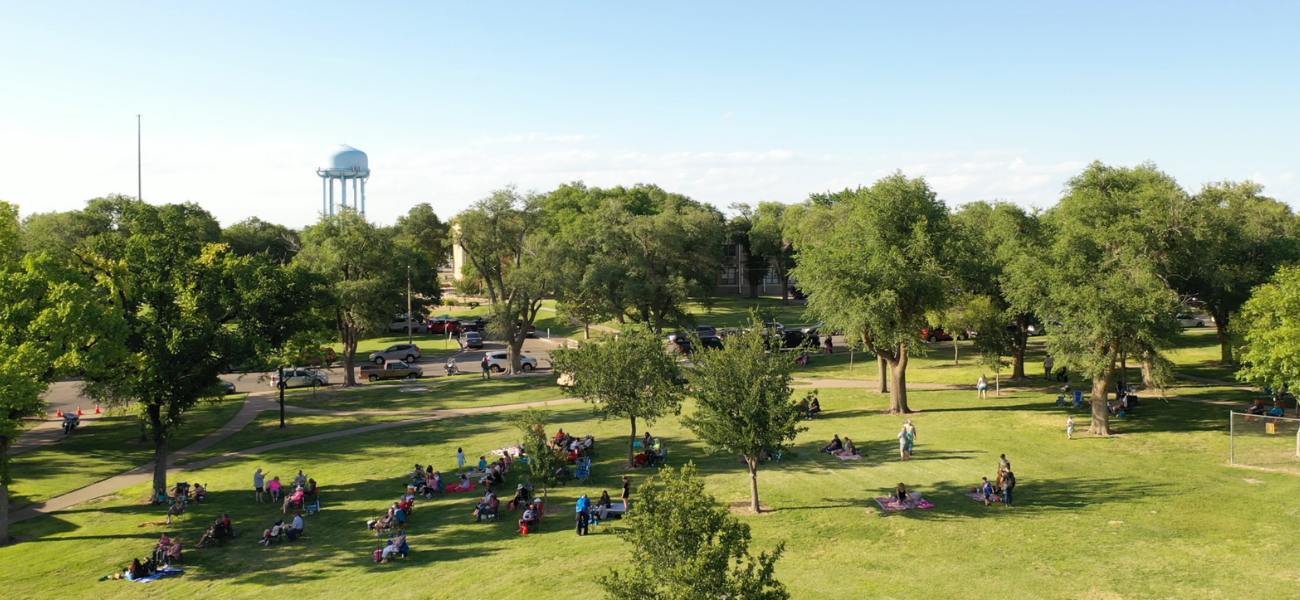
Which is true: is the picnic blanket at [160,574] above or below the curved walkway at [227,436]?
below

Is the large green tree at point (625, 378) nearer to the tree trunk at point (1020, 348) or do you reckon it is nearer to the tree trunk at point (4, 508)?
the tree trunk at point (4, 508)

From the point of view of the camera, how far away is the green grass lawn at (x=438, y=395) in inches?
1852

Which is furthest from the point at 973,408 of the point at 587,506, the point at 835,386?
the point at 587,506

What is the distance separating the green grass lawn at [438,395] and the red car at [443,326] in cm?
2475

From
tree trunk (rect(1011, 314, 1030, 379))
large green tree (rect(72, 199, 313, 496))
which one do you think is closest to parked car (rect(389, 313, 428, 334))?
large green tree (rect(72, 199, 313, 496))

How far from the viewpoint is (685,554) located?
41.6 ft

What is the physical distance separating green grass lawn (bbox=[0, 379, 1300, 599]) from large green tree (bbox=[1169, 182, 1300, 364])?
7613mm

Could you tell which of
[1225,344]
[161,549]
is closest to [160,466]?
[161,549]

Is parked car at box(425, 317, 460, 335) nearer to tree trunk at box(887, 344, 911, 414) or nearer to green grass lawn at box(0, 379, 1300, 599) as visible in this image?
green grass lawn at box(0, 379, 1300, 599)

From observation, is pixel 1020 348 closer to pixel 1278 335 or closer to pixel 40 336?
pixel 1278 335

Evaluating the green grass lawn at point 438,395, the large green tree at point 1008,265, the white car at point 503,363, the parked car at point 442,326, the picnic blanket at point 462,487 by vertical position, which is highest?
the large green tree at point 1008,265

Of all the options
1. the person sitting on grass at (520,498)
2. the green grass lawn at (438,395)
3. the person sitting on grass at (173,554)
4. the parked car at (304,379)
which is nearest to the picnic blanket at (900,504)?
the person sitting on grass at (520,498)

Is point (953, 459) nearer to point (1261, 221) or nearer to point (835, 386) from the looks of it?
point (835, 386)

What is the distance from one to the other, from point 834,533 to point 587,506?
24.1ft
